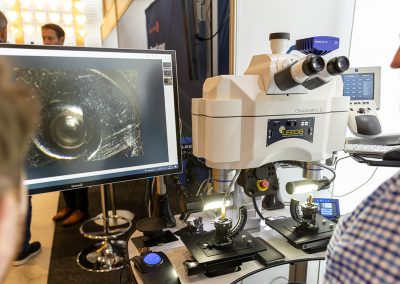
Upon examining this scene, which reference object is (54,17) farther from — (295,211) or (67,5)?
(295,211)

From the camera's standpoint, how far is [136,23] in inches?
159

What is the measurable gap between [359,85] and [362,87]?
2 cm

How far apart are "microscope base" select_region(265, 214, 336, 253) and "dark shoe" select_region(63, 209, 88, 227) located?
6.45 ft

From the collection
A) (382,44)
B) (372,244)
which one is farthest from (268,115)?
(382,44)

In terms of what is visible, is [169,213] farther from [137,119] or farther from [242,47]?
[242,47]

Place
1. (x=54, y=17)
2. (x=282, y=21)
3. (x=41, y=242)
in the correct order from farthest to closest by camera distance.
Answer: (x=54, y=17)
(x=41, y=242)
(x=282, y=21)

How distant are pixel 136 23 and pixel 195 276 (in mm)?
3857

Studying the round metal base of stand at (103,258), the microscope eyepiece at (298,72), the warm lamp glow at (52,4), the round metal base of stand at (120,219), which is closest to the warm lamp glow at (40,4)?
the warm lamp glow at (52,4)

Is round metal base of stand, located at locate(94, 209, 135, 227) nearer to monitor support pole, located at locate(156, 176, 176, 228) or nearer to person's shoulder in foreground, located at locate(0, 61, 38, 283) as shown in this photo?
monitor support pole, located at locate(156, 176, 176, 228)

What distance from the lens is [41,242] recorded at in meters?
2.23

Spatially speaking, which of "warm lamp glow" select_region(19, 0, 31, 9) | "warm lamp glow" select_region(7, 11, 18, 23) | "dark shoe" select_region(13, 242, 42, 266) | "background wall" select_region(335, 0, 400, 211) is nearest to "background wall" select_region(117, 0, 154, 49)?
"warm lamp glow" select_region(19, 0, 31, 9)

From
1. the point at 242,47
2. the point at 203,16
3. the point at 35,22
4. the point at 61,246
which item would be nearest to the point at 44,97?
the point at 242,47

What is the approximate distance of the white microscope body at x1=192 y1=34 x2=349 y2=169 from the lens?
2.81ft

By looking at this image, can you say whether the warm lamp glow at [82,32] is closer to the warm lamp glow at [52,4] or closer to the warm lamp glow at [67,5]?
the warm lamp glow at [67,5]
